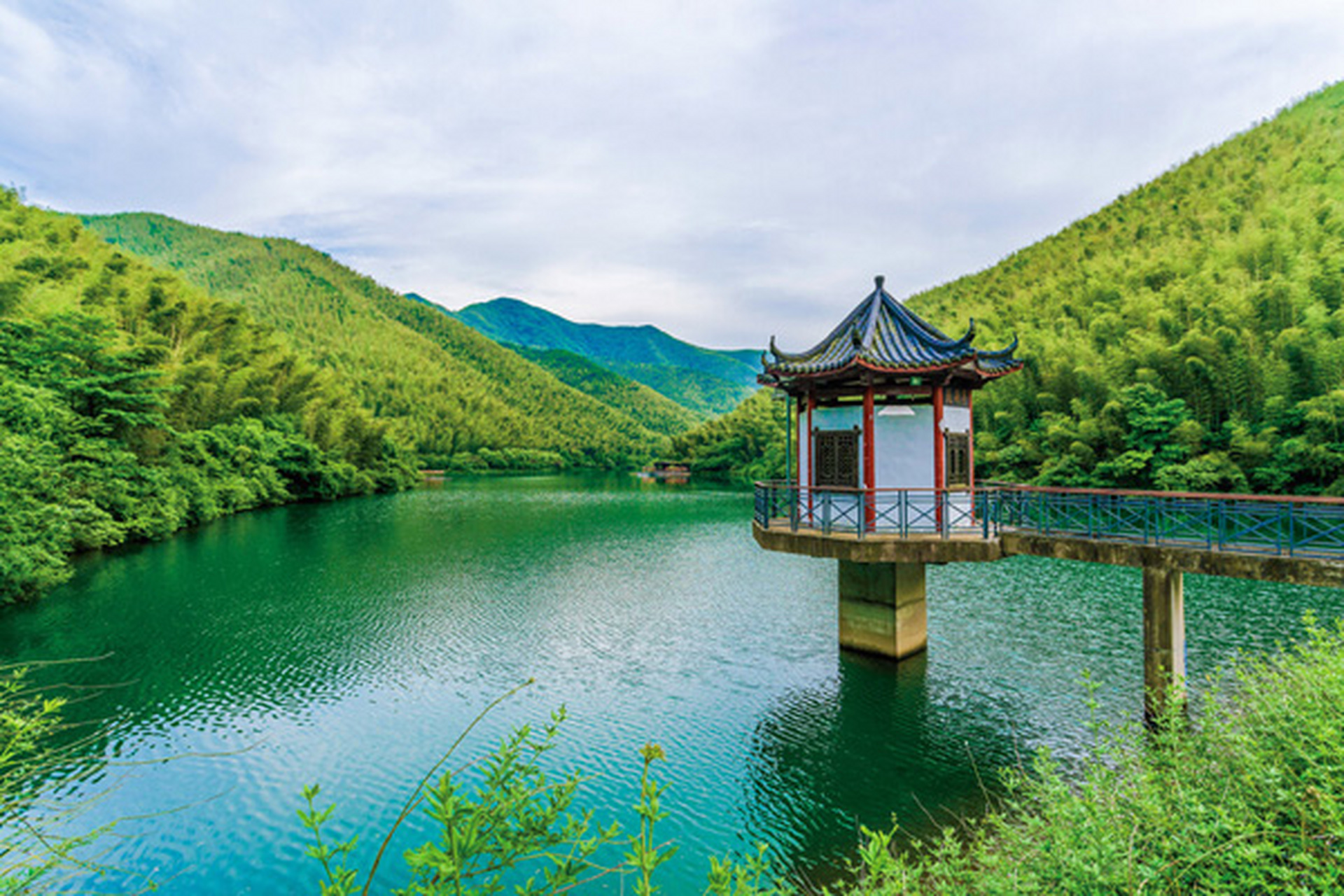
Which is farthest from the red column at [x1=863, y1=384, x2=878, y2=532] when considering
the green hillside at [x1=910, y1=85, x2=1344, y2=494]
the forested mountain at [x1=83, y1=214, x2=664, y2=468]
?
the forested mountain at [x1=83, y1=214, x2=664, y2=468]

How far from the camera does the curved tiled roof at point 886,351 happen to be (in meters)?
10.5

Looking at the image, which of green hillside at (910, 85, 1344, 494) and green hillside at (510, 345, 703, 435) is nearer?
green hillside at (910, 85, 1344, 494)

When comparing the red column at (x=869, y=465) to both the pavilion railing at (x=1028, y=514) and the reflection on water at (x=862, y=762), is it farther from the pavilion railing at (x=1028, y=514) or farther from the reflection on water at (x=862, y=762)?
the reflection on water at (x=862, y=762)

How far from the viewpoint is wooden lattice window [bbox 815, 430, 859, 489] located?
36.7 ft

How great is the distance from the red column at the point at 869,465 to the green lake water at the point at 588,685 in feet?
10.7

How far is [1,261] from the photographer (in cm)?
2564

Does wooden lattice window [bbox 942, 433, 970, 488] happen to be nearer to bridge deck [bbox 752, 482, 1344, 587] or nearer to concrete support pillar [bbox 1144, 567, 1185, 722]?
bridge deck [bbox 752, 482, 1344, 587]

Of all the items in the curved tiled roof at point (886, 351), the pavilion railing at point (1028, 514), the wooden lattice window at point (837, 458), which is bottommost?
the pavilion railing at point (1028, 514)

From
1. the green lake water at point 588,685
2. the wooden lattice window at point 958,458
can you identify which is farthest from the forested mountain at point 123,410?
the wooden lattice window at point 958,458

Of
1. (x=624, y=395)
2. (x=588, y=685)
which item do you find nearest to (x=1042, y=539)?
(x=588, y=685)

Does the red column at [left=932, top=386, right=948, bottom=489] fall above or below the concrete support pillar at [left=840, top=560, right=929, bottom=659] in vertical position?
above

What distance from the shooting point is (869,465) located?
10953 mm

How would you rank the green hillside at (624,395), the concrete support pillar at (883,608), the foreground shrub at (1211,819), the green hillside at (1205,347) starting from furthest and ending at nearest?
1. the green hillside at (624,395)
2. the green hillside at (1205,347)
3. the concrete support pillar at (883,608)
4. the foreground shrub at (1211,819)

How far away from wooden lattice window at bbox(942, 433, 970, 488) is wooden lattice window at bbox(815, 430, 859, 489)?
157 centimetres
